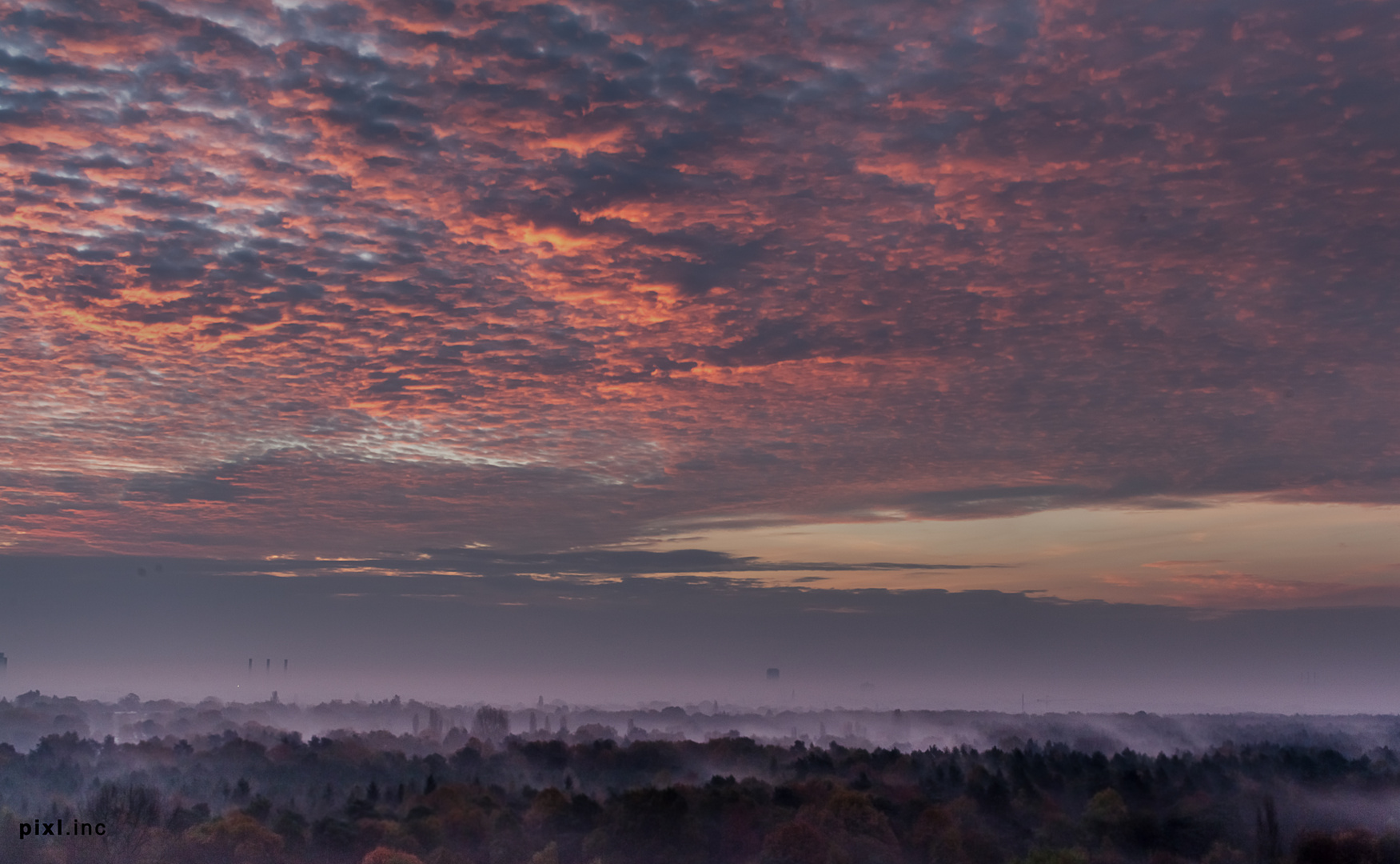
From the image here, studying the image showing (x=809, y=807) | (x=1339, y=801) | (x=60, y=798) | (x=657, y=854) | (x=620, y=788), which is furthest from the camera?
(x=620, y=788)

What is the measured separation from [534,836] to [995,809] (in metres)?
65.8

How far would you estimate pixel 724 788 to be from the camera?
156 meters

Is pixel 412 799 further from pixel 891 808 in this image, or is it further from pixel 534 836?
pixel 891 808

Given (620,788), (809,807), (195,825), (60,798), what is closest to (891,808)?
(809,807)

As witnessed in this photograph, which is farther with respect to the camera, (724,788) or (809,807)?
(724,788)

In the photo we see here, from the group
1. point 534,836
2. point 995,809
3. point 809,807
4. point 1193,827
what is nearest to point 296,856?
point 534,836

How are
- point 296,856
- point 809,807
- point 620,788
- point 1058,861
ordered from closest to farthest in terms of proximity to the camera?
point 1058,861 → point 296,856 → point 809,807 → point 620,788

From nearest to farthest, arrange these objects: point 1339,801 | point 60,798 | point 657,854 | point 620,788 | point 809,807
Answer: point 657,854, point 809,807, point 60,798, point 1339,801, point 620,788

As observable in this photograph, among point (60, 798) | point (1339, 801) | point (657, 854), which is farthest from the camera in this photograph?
point (1339, 801)

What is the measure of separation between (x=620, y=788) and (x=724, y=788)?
41.9 metres

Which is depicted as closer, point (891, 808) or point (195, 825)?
point (195, 825)

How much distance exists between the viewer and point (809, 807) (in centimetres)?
13988

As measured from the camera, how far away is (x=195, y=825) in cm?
12125

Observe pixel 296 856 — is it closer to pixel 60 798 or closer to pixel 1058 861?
pixel 60 798
